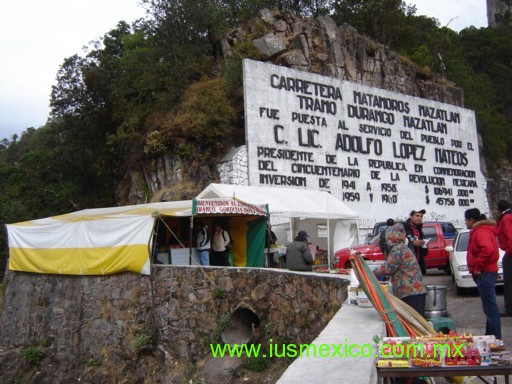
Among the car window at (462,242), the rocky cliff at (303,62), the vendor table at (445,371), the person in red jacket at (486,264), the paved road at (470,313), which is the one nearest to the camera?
the vendor table at (445,371)

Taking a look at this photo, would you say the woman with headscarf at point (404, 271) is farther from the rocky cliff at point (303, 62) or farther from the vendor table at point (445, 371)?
the rocky cliff at point (303, 62)

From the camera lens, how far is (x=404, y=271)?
693 cm

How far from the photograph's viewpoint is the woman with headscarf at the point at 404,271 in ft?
→ 22.5

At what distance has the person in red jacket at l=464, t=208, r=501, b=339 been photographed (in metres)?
7.17

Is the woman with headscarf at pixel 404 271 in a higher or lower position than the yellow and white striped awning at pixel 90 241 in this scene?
lower

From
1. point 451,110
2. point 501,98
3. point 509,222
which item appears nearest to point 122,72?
point 451,110

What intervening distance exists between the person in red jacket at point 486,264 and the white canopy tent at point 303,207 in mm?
9016

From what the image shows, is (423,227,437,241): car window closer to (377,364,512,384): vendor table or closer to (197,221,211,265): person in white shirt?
(197,221,211,265): person in white shirt

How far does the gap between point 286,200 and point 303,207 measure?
551mm

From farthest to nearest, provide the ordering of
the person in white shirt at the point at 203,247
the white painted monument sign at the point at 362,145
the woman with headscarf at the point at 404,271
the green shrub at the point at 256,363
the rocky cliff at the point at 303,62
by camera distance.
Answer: the rocky cliff at the point at 303,62
the white painted monument sign at the point at 362,145
the person in white shirt at the point at 203,247
the green shrub at the point at 256,363
the woman with headscarf at the point at 404,271

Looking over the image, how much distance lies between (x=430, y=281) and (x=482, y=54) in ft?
125

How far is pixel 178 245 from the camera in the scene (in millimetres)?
15875

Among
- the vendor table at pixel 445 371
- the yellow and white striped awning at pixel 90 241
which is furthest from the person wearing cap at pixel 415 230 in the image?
the yellow and white striped awning at pixel 90 241

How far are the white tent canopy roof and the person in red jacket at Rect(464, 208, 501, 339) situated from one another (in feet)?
29.6
